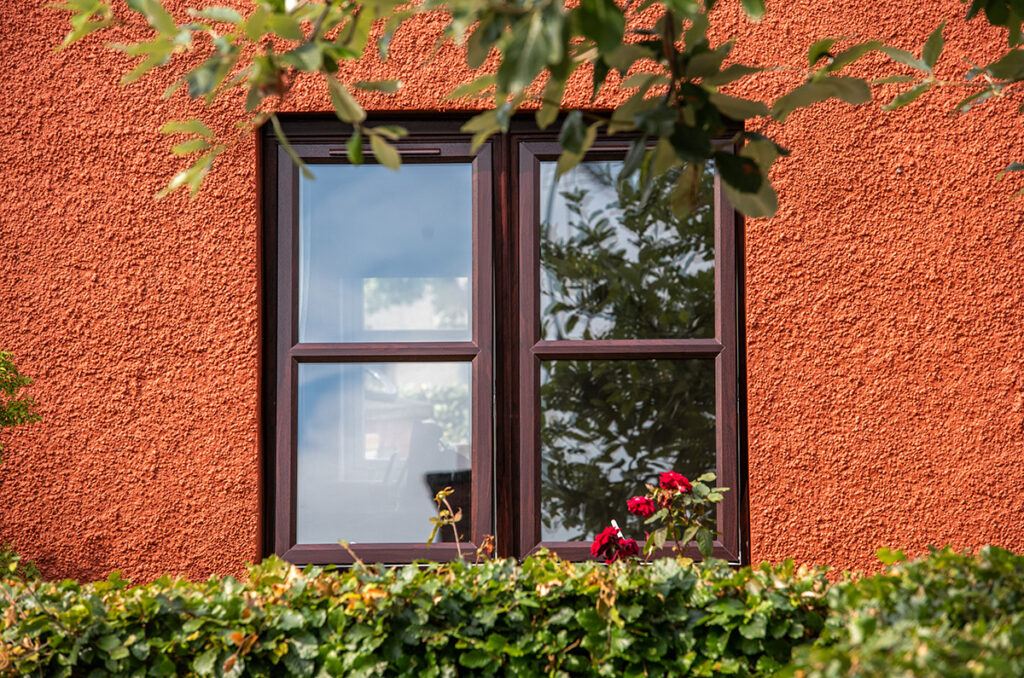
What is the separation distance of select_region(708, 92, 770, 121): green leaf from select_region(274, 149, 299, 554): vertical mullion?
2.17 metres

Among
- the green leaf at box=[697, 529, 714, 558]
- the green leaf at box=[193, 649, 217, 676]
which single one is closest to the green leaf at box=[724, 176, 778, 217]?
the green leaf at box=[697, 529, 714, 558]

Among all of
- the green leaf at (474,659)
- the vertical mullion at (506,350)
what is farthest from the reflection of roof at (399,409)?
the green leaf at (474,659)

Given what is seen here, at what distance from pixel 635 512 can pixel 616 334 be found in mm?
812

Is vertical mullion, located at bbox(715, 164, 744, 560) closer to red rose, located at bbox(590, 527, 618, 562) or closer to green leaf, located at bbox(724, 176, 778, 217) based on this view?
red rose, located at bbox(590, 527, 618, 562)

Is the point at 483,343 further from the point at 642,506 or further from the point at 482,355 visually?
the point at 642,506

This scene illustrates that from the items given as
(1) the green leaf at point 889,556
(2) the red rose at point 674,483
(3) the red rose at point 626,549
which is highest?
(2) the red rose at point 674,483

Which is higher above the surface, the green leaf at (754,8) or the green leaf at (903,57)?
the green leaf at (903,57)

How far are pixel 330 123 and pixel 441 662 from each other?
2.19 m

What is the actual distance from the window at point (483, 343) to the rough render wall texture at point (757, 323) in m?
0.17

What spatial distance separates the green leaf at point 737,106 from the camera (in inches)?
60.7

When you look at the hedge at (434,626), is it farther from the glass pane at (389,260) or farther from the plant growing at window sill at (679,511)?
the glass pane at (389,260)

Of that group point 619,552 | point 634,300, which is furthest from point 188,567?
point 634,300

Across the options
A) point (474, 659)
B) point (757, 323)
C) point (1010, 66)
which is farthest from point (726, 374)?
point (474, 659)

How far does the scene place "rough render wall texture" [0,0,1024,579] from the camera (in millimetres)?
3129
